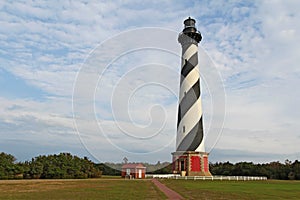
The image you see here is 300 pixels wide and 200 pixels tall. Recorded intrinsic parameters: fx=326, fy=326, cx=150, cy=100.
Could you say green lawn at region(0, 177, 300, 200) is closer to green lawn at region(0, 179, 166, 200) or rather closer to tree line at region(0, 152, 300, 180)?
green lawn at region(0, 179, 166, 200)

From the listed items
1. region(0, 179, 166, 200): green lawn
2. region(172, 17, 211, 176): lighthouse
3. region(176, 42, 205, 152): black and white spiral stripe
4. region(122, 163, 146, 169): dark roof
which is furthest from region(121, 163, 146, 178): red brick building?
region(0, 179, 166, 200): green lawn

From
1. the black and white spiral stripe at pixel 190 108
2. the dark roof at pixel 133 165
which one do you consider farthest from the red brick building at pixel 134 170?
the black and white spiral stripe at pixel 190 108

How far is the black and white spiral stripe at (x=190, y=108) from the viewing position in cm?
3566

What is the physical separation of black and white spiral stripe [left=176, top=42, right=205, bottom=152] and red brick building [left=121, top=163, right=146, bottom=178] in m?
5.43

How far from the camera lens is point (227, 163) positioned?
166ft

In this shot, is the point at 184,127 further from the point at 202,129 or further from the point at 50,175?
the point at 50,175

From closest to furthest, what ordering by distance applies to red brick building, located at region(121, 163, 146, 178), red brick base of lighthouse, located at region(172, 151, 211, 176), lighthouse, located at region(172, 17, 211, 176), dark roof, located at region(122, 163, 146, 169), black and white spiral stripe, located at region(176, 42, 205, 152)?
red brick base of lighthouse, located at region(172, 151, 211, 176) < lighthouse, located at region(172, 17, 211, 176) < black and white spiral stripe, located at region(176, 42, 205, 152) < red brick building, located at region(121, 163, 146, 178) < dark roof, located at region(122, 163, 146, 169)

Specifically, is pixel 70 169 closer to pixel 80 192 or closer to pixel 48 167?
pixel 48 167

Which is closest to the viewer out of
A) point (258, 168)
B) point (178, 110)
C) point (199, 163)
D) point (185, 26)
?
point (199, 163)

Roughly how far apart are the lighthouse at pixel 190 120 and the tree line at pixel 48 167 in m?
12.3

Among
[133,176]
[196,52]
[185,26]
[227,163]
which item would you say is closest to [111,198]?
[133,176]

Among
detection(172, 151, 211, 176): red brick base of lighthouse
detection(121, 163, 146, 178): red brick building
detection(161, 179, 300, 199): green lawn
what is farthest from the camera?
detection(121, 163, 146, 178): red brick building

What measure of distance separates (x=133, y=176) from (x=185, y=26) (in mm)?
19026

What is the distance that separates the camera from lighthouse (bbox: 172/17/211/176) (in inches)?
1371
